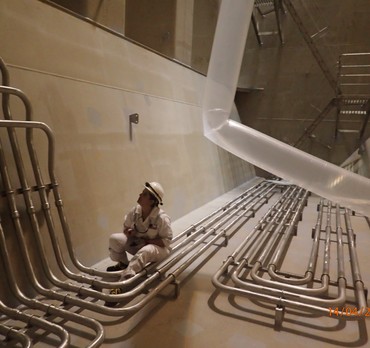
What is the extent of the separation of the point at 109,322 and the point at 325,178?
1424 mm

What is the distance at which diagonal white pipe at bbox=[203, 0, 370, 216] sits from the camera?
1881 mm

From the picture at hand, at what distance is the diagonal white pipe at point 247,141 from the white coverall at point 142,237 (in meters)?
0.70

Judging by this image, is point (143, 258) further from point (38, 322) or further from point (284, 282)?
point (284, 282)

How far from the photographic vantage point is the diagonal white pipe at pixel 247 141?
6.17 ft

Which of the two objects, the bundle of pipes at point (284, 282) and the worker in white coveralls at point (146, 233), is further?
the worker in white coveralls at point (146, 233)

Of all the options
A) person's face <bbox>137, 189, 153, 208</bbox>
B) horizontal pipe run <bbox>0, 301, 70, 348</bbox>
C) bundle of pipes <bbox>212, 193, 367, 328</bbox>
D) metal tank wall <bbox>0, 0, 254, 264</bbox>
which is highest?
metal tank wall <bbox>0, 0, 254, 264</bbox>

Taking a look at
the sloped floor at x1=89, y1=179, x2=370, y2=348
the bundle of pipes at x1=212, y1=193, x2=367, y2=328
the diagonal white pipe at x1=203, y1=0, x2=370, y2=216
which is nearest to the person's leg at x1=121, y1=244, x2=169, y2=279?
the sloped floor at x1=89, y1=179, x2=370, y2=348

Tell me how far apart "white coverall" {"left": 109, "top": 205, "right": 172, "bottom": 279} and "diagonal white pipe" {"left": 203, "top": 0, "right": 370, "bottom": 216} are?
70 cm

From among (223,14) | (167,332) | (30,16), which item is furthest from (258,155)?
(30,16)

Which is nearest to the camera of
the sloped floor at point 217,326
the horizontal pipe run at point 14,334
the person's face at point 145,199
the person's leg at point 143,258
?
the horizontal pipe run at point 14,334

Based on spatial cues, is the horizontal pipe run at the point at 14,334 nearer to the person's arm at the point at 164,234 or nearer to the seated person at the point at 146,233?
the seated person at the point at 146,233

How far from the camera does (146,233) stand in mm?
1975

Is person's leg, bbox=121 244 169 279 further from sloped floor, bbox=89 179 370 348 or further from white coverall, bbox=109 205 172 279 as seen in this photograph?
sloped floor, bbox=89 179 370 348

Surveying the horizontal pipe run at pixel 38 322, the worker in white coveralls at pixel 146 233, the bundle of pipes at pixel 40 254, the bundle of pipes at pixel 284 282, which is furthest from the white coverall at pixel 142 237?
the horizontal pipe run at pixel 38 322
